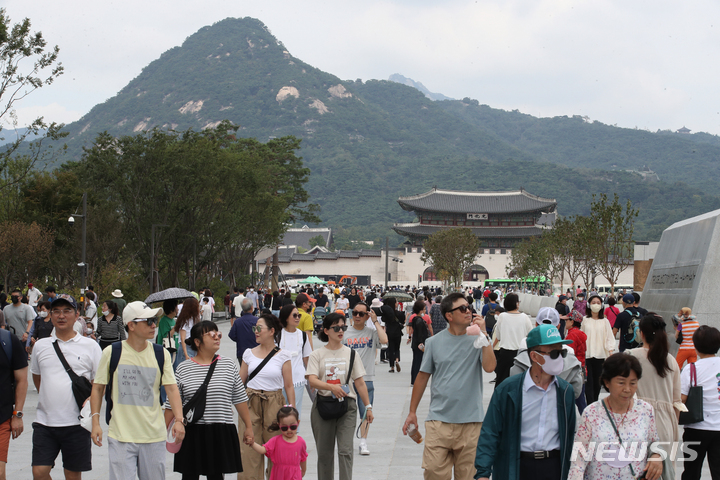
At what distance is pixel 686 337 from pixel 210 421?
A: 5.50 metres

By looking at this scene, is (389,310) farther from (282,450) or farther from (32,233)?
(32,233)

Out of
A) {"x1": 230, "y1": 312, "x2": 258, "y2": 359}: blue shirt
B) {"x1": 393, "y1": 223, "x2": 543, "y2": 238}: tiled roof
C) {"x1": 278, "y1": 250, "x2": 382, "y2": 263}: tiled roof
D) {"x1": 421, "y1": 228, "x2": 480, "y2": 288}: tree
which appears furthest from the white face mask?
{"x1": 278, "y1": 250, "x2": 382, "y2": 263}: tiled roof

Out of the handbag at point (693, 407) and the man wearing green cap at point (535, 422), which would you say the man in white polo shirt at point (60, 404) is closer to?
the man wearing green cap at point (535, 422)

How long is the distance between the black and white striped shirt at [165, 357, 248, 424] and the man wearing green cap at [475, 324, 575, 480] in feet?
6.42

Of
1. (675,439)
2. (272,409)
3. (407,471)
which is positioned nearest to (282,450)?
(272,409)

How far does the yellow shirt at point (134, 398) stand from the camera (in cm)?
500

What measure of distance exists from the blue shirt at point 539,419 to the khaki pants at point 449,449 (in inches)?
39.8

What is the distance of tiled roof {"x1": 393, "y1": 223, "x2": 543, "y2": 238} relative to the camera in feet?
244

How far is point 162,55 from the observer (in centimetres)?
19700

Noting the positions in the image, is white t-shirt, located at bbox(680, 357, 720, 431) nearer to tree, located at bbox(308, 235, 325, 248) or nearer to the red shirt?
the red shirt

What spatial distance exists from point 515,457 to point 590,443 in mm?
423

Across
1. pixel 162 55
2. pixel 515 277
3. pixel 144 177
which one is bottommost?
pixel 515 277

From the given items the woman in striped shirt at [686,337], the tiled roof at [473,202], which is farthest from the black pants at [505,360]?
the tiled roof at [473,202]

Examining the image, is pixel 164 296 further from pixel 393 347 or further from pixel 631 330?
pixel 631 330
